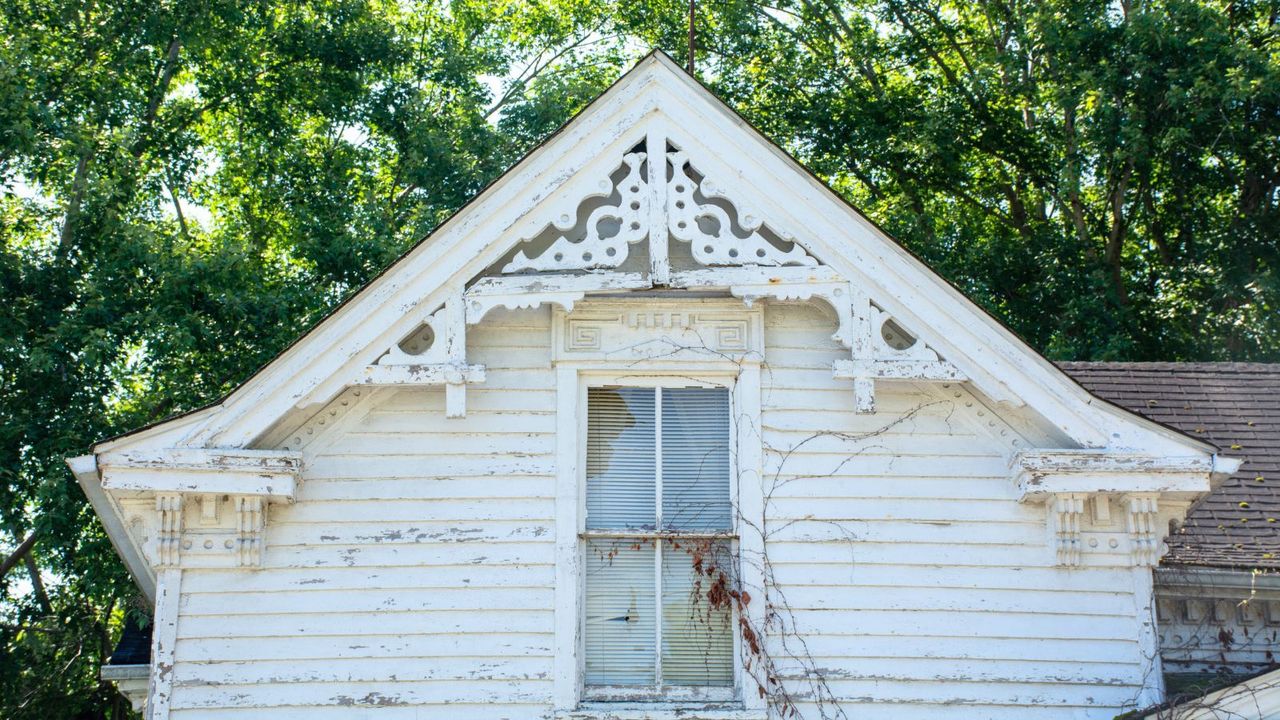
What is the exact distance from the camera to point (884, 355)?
29.9 ft

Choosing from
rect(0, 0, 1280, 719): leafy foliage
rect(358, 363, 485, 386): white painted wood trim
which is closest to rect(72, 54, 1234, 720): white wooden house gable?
rect(358, 363, 485, 386): white painted wood trim

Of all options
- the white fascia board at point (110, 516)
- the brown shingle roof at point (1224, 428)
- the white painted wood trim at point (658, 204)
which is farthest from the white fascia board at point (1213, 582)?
the white fascia board at point (110, 516)

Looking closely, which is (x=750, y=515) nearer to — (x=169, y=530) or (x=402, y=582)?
(x=402, y=582)

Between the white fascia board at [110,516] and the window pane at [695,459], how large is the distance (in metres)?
3.09

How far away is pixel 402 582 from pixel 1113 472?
4105 millimetres

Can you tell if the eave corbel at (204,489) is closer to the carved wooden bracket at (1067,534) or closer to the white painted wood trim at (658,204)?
the white painted wood trim at (658,204)

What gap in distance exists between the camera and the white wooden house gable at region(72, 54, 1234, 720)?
884 centimetres

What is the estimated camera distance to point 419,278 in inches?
357

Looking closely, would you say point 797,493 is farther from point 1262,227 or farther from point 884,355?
point 1262,227

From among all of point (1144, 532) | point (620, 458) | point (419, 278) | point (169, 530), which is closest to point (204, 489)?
point (169, 530)

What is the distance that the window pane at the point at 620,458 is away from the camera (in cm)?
930

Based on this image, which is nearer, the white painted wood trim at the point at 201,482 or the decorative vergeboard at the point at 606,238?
the white painted wood trim at the point at 201,482

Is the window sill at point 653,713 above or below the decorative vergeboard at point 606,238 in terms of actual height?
below

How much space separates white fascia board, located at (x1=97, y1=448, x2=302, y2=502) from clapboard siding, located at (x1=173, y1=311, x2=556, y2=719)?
0.32 m
